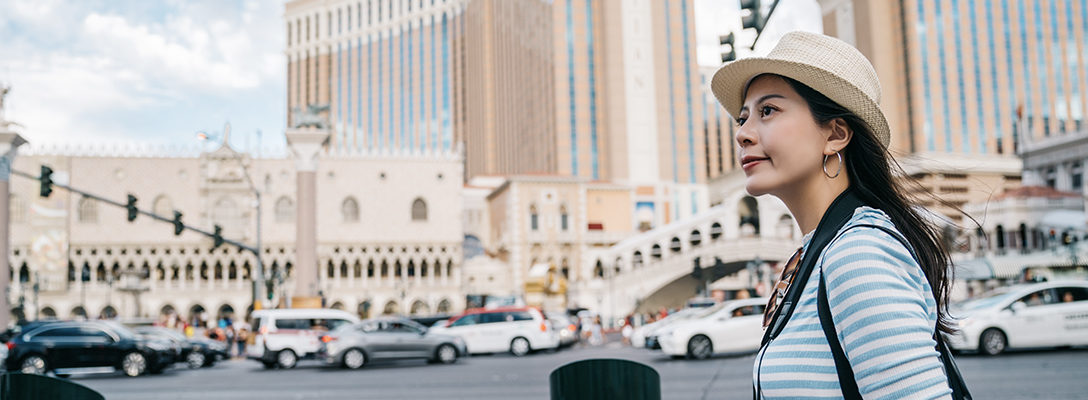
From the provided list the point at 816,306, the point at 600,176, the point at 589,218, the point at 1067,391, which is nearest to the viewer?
the point at 816,306

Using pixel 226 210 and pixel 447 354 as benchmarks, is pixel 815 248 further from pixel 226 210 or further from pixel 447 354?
pixel 226 210

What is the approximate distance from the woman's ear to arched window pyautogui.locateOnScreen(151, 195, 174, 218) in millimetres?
67487

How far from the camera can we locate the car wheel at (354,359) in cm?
1966

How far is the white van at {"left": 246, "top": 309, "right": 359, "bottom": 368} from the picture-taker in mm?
20984

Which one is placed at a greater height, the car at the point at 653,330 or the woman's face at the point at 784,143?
the woman's face at the point at 784,143

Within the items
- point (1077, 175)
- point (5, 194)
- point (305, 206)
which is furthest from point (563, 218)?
point (5, 194)

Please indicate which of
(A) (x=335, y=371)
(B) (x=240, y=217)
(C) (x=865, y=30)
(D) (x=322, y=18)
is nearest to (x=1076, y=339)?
(A) (x=335, y=371)

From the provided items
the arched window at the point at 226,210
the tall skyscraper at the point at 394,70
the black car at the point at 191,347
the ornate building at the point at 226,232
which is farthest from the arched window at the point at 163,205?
the tall skyscraper at the point at 394,70

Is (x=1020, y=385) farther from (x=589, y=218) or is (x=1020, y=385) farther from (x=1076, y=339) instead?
(x=589, y=218)

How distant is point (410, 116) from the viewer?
120 m

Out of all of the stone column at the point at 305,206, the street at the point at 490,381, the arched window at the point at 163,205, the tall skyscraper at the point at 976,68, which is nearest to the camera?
the street at the point at 490,381

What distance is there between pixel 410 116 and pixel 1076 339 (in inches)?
4323

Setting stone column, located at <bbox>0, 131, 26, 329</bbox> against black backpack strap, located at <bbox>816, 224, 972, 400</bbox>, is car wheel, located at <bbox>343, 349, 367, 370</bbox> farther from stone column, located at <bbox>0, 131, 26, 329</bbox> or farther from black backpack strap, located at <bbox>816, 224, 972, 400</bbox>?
black backpack strap, located at <bbox>816, 224, 972, 400</bbox>

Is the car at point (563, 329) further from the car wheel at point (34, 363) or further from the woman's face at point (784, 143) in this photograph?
the woman's face at point (784, 143)
